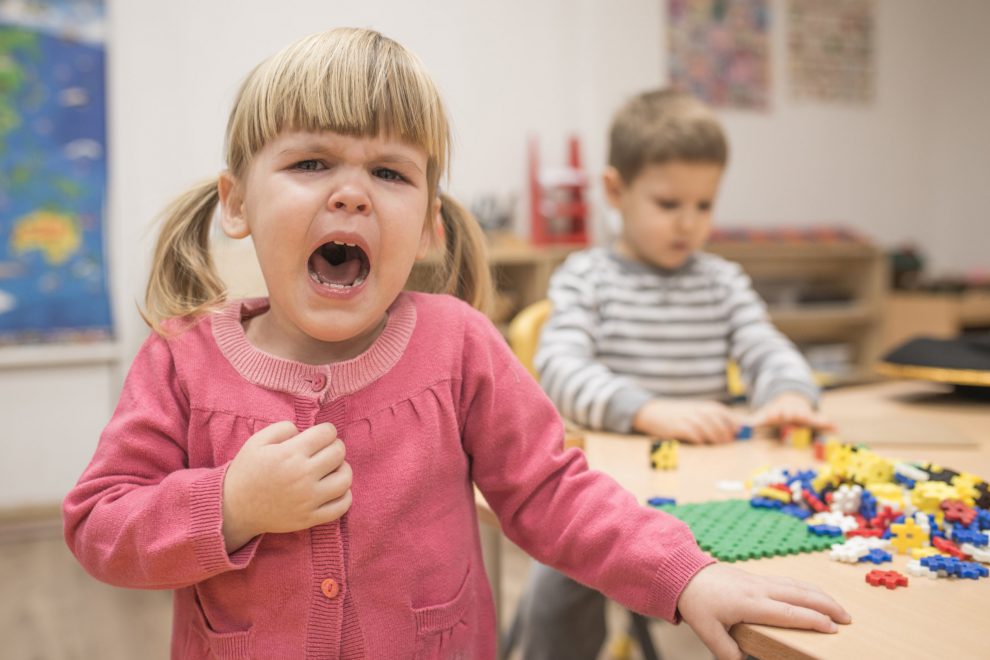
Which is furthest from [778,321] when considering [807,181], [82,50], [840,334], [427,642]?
[427,642]

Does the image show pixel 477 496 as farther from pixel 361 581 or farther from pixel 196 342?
pixel 196 342

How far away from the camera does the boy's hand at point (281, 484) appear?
67 centimetres

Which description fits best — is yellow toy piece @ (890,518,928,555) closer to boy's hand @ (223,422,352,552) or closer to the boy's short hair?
boy's hand @ (223,422,352,552)

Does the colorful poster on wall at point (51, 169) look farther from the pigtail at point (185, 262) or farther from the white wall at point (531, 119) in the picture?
the pigtail at point (185, 262)

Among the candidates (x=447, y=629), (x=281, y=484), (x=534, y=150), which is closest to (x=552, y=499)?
(x=447, y=629)

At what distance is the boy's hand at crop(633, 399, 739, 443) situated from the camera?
1.12 metres

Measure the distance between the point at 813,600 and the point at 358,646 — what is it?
370mm

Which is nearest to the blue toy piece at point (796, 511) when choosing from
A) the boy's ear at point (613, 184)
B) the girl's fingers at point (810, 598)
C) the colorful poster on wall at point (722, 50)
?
the girl's fingers at point (810, 598)

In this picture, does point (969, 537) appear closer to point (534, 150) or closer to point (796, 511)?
point (796, 511)

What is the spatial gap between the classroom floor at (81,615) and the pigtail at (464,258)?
3.70 ft

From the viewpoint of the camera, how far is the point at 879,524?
0.78 metres

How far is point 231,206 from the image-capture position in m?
0.83

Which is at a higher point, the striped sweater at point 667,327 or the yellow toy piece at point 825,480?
the striped sweater at point 667,327

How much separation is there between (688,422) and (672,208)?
1.57 feet
